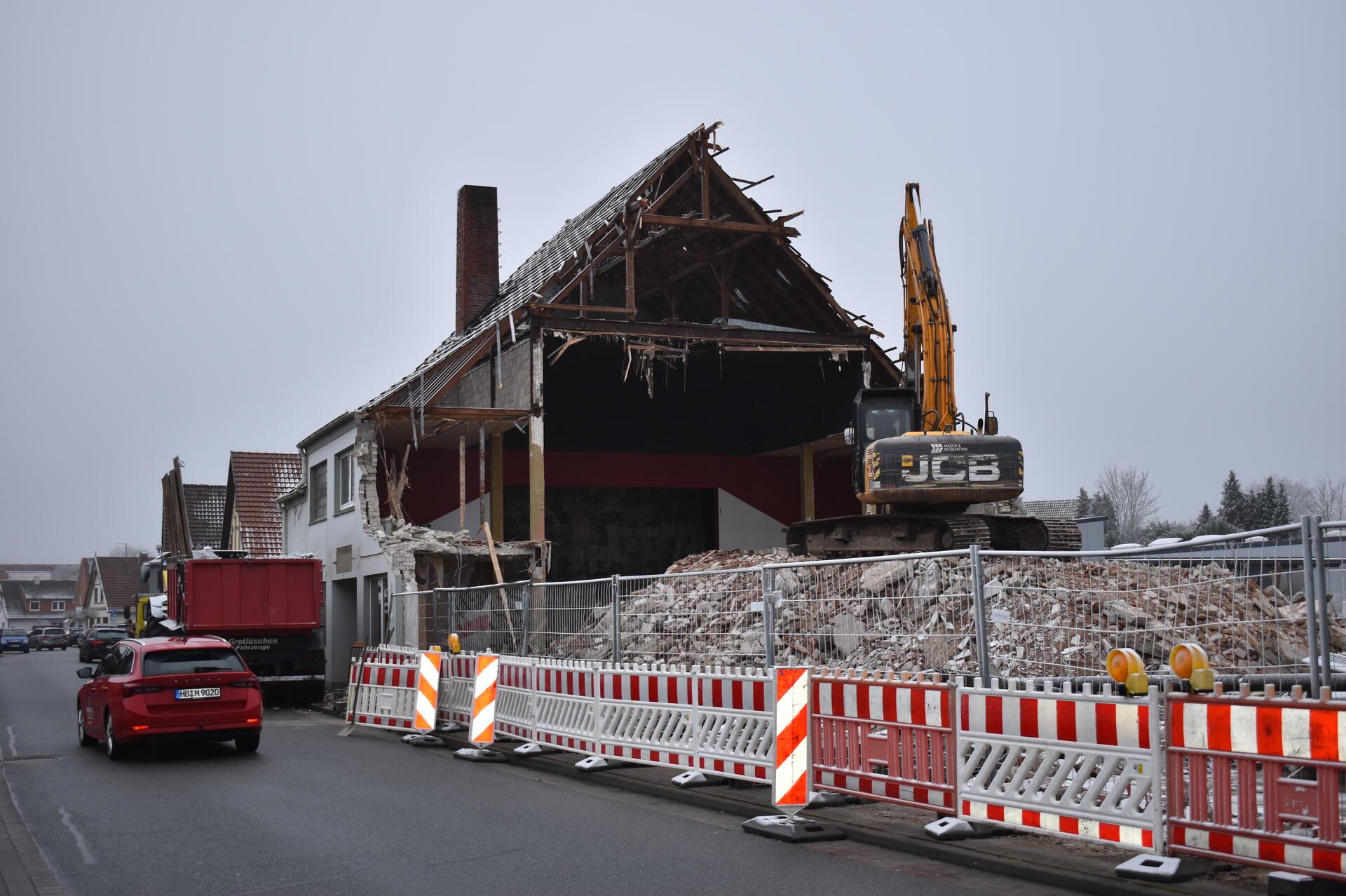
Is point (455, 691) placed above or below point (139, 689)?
below

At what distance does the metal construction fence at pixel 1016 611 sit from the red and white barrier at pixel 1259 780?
62cm

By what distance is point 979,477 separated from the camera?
20.3 meters

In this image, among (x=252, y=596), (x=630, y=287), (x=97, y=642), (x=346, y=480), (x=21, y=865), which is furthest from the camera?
(x=97, y=642)

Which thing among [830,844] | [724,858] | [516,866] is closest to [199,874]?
[516,866]

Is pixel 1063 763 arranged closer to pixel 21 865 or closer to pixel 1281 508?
pixel 21 865

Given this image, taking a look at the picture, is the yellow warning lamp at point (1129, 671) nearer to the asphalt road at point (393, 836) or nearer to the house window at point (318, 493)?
the asphalt road at point (393, 836)

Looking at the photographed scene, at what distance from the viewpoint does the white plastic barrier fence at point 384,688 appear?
59.5ft

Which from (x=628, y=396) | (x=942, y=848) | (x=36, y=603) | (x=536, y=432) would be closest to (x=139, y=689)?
(x=942, y=848)

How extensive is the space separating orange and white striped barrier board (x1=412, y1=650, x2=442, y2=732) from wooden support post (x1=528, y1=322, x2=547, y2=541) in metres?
9.90

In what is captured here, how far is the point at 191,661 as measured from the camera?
15.4 meters

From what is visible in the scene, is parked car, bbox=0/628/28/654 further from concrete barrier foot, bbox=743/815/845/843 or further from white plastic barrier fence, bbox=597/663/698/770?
concrete barrier foot, bbox=743/815/845/843

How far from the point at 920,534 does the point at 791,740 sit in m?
11.5

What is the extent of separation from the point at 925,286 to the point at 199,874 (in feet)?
51.9

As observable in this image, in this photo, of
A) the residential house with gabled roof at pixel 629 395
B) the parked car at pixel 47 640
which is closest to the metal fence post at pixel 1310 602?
the residential house with gabled roof at pixel 629 395
